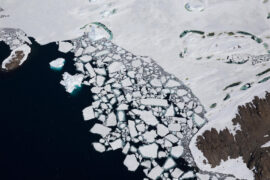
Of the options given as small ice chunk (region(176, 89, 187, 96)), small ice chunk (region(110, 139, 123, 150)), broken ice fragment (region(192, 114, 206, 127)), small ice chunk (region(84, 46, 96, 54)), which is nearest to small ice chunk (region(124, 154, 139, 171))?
small ice chunk (region(110, 139, 123, 150))

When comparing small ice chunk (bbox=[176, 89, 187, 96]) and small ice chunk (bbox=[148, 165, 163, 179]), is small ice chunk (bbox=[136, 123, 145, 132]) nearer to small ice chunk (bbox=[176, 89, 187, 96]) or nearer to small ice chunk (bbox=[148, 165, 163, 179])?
small ice chunk (bbox=[148, 165, 163, 179])

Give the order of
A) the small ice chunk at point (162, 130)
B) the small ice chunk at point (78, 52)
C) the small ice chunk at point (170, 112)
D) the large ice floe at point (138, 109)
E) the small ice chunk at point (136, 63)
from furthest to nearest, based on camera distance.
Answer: the small ice chunk at point (78, 52) < the small ice chunk at point (136, 63) < the small ice chunk at point (170, 112) < the small ice chunk at point (162, 130) < the large ice floe at point (138, 109)

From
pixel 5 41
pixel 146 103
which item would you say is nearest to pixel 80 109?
pixel 146 103

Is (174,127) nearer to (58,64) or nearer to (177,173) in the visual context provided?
(177,173)

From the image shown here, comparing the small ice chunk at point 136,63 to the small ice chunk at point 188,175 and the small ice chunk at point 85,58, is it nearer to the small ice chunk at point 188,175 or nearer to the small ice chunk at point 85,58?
the small ice chunk at point 85,58

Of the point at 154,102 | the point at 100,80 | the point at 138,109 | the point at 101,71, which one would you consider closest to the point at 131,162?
the point at 138,109

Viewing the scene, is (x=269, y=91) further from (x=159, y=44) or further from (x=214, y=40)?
(x=159, y=44)

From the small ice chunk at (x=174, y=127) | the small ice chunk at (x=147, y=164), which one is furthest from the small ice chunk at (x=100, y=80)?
the small ice chunk at (x=147, y=164)
